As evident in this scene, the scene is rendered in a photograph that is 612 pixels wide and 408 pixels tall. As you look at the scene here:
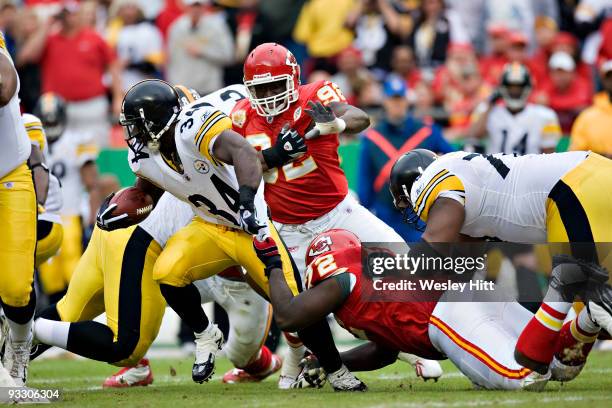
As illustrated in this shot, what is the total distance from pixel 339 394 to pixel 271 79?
2020 mm

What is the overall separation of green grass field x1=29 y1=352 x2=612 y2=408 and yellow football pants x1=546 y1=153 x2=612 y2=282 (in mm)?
704

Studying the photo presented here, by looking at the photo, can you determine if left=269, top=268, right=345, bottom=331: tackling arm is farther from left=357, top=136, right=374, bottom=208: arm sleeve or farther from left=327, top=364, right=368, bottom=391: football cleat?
left=357, top=136, right=374, bottom=208: arm sleeve

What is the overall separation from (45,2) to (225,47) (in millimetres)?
2623

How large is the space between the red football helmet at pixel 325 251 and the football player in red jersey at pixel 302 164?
103 centimetres

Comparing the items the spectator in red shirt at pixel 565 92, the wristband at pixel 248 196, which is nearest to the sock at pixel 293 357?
the wristband at pixel 248 196

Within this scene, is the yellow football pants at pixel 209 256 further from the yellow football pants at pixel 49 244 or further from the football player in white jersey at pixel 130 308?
the yellow football pants at pixel 49 244

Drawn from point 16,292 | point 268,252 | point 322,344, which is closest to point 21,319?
point 16,292

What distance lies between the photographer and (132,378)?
7418 mm

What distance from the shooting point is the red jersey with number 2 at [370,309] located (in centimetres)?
613

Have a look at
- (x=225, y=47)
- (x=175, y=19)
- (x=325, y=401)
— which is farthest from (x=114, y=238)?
(x=175, y=19)

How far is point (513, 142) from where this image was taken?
33.7 ft

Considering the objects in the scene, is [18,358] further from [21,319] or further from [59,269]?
[59,269]

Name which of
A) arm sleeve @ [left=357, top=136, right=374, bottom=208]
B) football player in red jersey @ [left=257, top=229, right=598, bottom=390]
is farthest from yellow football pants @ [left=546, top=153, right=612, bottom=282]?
arm sleeve @ [left=357, top=136, right=374, bottom=208]

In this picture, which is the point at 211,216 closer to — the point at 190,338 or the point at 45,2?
the point at 190,338
